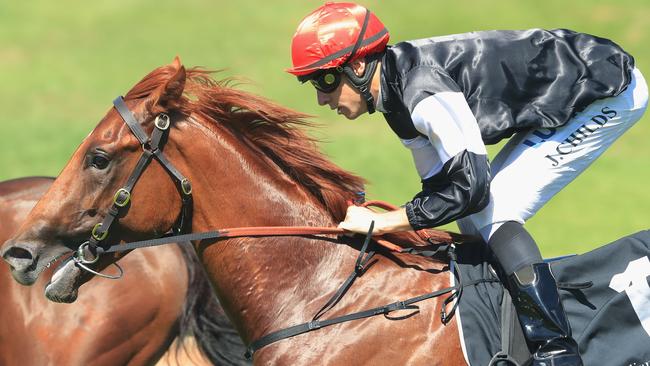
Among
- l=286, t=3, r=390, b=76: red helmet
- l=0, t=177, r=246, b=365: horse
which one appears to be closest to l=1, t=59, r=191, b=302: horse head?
l=286, t=3, r=390, b=76: red helmet

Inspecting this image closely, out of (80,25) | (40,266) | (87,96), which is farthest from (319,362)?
(80,25)

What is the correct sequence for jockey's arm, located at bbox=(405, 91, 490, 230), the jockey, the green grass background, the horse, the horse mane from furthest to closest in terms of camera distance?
1. the green grass background
2. the horse
3. the horse mane
4. the jockey
5. jockey's arm, located at bbox=(405, 91, 490, 230)

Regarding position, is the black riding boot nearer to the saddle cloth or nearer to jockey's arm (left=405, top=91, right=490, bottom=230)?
the saddle cloth

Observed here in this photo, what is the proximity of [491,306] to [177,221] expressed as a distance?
51.1 inches

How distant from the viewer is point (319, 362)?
3.73 m

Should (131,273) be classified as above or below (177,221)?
below

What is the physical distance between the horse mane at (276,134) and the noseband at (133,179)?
261 millimetres

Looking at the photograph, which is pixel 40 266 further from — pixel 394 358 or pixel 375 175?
pixel 375 175

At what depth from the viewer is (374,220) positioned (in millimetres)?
3873

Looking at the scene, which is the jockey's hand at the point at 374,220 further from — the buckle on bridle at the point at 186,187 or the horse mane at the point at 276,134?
the buckle on bridle at the point at 186,187

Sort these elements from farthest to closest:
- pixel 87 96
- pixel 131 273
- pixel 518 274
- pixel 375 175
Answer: pixel 87 96, pixel 375 175, pixel 131 273, pixel 518 274

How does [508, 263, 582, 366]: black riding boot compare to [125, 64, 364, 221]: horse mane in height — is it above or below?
below

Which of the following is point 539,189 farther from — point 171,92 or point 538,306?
point 171,92

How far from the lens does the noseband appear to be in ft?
12.3
